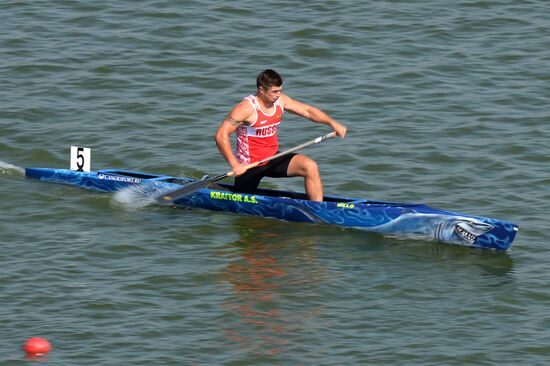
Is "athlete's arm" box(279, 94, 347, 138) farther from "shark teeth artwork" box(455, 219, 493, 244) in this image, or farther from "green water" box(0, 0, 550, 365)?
"shark teeth artwork" box(455, 219, 493, 244)

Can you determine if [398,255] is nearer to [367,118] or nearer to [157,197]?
[157,197]

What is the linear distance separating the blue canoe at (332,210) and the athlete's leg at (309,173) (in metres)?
0.13

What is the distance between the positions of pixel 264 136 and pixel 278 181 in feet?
6.18

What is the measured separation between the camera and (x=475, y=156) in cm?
1753

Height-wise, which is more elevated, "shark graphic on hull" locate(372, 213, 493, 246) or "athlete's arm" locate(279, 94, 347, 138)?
"athlete's arm" locate(279, 94, 347, 138)

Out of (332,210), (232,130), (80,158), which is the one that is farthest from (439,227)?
(80,158)

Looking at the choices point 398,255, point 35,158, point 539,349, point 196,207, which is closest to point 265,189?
point 196,207

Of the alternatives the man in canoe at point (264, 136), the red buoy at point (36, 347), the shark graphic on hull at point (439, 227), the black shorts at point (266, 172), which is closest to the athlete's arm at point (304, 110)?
the man in canoe at point (264, 136)

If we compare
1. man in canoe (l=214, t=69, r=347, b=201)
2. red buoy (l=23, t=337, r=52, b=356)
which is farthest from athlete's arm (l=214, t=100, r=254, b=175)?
red buoy (l=23, t=337, r=52, b=356)

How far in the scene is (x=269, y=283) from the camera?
44.1 ft

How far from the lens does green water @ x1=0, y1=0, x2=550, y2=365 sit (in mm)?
12273

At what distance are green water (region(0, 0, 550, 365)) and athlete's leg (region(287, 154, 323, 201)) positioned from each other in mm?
442

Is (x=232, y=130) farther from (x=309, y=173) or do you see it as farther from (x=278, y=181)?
(x=278, y=181)

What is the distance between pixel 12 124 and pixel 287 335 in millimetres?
7822
